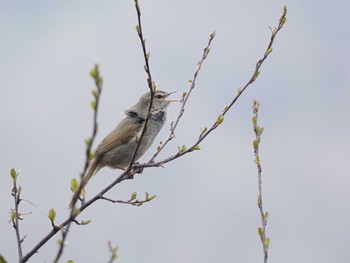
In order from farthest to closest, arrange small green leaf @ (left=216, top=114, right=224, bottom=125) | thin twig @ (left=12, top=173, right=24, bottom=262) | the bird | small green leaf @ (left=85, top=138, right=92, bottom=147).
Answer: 1. the bird
2. small green leaf @ (left=216, top=114, right=224, bottom=125)
3. thin twig @ (left=12, top=173, right=24, bottom=262)
4. small green leaf @ (left=85, top=138, right=92, bottom=147)

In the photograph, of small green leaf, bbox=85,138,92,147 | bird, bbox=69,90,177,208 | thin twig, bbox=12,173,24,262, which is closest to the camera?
small green leaf, bbox=85,138,92,147

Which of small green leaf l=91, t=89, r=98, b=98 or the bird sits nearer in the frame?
small green leaf l=91, t=89, r=98, b=98

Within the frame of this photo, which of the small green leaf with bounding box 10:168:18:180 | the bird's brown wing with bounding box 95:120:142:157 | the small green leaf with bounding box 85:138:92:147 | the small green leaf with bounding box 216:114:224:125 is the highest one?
the bird's brown wing with bounding box 95:120:142:157

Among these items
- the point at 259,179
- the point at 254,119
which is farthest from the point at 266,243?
the point at 254,119

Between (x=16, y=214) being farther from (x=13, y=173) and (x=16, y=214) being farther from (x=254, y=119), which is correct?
(x=254, y=119)

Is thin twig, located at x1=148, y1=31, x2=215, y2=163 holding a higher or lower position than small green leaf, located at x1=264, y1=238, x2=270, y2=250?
higher

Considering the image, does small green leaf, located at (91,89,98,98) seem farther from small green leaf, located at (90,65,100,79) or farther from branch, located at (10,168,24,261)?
branch, located at (10,168,24,261)

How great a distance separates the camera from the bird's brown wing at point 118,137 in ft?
26.1

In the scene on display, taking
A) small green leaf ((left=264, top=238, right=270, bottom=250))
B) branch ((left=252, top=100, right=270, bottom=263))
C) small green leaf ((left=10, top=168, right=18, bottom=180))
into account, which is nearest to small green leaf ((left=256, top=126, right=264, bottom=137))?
branch ((left=252, top=100, right=270, bottom=263))

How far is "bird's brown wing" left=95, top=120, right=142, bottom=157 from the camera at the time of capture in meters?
7.96

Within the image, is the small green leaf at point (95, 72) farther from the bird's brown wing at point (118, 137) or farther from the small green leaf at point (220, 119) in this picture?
the bird's brown wing at point (118, 137)

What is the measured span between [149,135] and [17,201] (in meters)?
4.00

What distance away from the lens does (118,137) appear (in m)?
8.19

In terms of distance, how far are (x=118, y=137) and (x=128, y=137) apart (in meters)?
0.14
